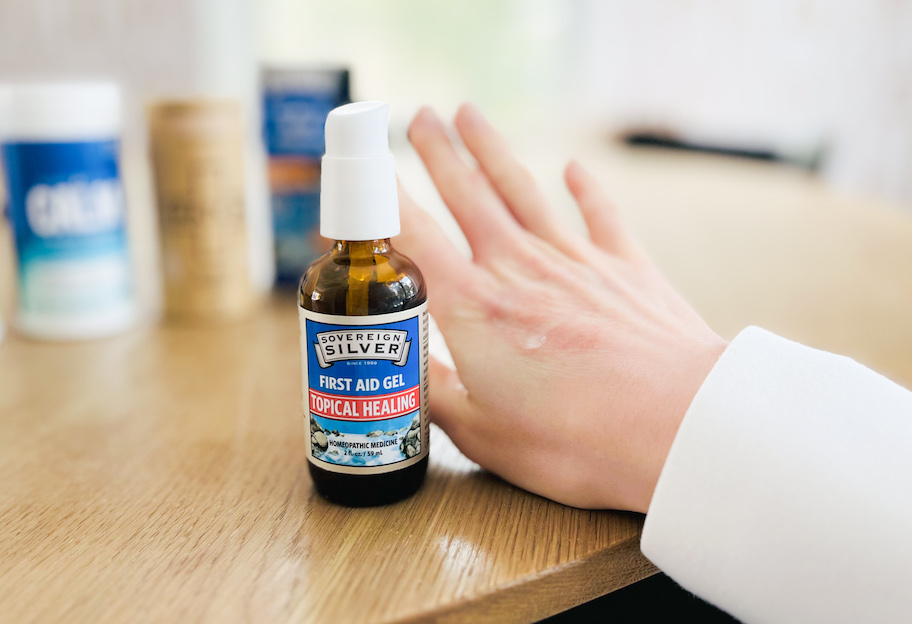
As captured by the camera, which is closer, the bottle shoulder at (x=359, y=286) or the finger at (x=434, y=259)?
the bottle shoulder at (x=359, y=286)

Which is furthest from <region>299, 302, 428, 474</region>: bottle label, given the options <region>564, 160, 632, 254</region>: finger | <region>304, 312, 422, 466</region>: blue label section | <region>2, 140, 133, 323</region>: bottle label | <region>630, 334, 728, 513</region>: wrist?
<region>2, 140, 133, 323</region>: bottle label

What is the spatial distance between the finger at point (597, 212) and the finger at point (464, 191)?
8cm

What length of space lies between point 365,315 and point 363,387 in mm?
44

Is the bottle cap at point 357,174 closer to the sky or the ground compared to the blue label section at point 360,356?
closer to the sky

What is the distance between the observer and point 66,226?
775mm

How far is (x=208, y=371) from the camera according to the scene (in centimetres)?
71

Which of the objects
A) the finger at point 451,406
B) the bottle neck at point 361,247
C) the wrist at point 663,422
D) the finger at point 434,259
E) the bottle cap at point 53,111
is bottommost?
the finger at point 451,406

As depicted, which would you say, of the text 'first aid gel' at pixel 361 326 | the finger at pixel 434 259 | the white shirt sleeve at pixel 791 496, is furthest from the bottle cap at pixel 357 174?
the white shirt sleeve at pixel 791 496

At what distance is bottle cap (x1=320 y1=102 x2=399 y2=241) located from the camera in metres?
0.43

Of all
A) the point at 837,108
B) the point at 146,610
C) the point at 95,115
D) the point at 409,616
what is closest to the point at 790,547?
the point at 409,616

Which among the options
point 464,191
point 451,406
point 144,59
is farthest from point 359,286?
point 144,59

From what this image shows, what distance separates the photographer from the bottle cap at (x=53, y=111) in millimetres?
738

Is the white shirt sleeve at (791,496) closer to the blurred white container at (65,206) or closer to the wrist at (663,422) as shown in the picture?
the wrist at (663,422)

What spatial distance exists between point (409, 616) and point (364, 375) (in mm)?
137
